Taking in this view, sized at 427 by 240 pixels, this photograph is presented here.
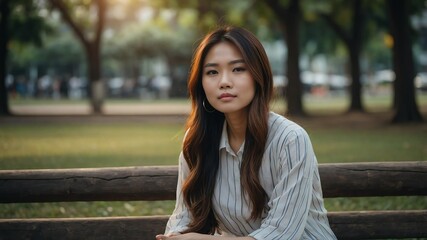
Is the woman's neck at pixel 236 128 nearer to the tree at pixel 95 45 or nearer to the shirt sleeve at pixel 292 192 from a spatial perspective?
the shirt sleeve at pixel 292 192

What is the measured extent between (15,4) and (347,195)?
93.4ft

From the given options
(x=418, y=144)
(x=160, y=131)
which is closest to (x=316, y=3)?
(x=160, y=131)

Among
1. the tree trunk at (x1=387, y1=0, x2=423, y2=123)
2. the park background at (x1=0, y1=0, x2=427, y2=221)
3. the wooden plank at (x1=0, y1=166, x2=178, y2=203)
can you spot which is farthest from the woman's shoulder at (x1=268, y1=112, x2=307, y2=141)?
the tree trunk at (x1=387, y1=0, x2=423, y2=123)

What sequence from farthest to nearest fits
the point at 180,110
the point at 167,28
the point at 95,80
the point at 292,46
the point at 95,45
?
the point at 167,28, the point at 180,110, the point at 95,45, the point at 95,80, the point at 292,46

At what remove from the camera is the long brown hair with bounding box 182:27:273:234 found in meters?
3.60

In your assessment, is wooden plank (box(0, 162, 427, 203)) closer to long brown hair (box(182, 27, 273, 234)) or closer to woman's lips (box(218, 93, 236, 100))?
long brown hair (box(182, 27, 273, 234))

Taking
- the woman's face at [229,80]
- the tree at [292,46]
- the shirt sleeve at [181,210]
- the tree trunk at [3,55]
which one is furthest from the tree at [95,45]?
the woman's face at [229,80]

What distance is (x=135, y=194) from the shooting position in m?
4.54

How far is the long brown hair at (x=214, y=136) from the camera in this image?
3602mm

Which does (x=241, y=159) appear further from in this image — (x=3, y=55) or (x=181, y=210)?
(x=3, y=55)

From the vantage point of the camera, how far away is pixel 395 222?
4.53m

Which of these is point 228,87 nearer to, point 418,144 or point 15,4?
point 418,144

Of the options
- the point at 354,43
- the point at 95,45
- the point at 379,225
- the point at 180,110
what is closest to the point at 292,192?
the point at 379,225

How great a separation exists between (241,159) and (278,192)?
29cm
